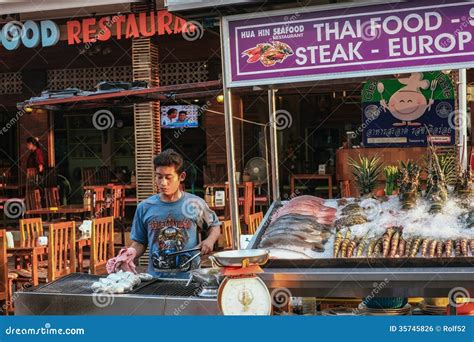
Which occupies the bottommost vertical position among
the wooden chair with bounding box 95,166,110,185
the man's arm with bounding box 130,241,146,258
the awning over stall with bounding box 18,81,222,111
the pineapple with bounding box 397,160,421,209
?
the man's arm with bounding box 130,241,146,258

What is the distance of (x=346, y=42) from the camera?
4.01 metres

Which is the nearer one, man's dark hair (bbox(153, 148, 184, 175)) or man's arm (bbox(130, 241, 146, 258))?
man's dark hair (bbox(153, 148, 184, 175))

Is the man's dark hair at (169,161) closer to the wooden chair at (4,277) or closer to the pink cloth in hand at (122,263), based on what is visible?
the pink cloth in hand at (122,263)

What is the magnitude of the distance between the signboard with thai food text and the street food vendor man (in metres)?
3.13

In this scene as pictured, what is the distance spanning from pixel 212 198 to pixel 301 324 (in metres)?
8.98

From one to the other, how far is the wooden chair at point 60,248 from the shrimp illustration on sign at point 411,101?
3929 mm

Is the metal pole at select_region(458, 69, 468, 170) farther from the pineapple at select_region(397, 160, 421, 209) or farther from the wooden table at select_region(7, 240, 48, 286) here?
the wooden table at select_region(7, 240, 48, 286)

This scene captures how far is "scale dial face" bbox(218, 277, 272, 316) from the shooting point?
3195mm

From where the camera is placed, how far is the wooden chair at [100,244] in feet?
26.8

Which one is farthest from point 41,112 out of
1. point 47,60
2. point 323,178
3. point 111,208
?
point 323,178

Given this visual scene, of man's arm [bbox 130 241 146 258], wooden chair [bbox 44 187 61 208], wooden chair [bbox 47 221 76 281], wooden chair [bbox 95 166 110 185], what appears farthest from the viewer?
wooden chair [bbox 95 166 110 185]

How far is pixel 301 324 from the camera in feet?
9.89

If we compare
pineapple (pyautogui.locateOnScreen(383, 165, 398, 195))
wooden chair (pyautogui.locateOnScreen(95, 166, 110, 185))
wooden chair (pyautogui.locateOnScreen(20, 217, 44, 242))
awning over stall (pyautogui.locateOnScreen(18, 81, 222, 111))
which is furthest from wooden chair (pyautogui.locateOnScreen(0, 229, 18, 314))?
wooden chair (pyautogui.locateOnScreen(95, 166, 110, 185))

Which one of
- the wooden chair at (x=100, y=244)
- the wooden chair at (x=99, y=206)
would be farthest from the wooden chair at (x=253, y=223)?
the wooden chair at (x=99, y=206)
